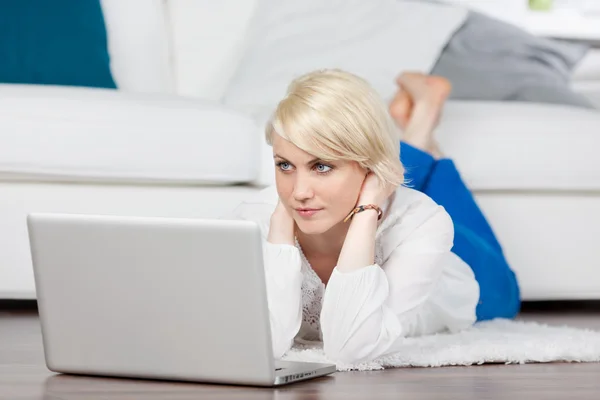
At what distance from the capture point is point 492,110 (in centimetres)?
245

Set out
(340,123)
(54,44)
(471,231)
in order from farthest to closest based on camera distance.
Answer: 1. (54,44)
2. (471,231)
3. (340,123)

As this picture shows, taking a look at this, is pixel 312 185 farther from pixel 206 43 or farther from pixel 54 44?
pixel 206 43

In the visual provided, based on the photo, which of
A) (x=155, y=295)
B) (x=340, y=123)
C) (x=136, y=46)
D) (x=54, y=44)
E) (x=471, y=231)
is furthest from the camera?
(x=136, y=46)

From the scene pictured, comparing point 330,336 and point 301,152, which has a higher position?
point 301,152

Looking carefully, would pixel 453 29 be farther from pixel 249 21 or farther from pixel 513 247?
pixel 513 247

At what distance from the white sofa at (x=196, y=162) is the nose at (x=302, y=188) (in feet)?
2.53

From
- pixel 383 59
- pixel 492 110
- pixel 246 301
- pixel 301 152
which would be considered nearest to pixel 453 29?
pixel 383 59

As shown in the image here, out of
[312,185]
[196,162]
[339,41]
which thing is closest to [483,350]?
[312,185]

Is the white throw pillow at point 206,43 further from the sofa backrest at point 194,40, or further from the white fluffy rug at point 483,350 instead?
the white fluffy rug at point 483,350

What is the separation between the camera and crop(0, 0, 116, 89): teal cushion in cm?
258

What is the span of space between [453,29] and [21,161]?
1.50 m

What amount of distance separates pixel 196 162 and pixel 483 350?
2.88 feet

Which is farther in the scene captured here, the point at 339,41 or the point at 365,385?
the point at 339,41

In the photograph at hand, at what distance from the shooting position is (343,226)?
63.9 inches
